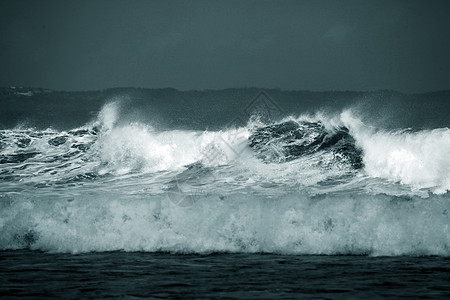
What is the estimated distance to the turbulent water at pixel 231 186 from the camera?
931 centimetres

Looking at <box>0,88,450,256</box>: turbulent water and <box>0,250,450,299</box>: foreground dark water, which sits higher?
<box>0,88,450,256</box>: turbulent water

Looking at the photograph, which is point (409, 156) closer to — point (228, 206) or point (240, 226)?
point (228, 206)

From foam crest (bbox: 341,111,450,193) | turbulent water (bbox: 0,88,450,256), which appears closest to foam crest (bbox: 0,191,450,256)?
turbulent water (bbox: 0,88,450,256)

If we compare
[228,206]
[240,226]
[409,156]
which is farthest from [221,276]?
[409,156]

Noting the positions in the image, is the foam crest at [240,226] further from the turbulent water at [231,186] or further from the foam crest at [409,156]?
the foam crest at [409,156]

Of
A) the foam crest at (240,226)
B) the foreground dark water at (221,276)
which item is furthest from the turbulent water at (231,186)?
the foreground dark water at (221,276)

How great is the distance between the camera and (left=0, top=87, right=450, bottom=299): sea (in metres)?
6.79

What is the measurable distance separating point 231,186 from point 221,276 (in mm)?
8642

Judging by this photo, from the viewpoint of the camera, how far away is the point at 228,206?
10039 millimetres

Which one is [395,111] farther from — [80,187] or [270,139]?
[80,187]

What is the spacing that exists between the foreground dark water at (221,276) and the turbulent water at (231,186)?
741 millimetres

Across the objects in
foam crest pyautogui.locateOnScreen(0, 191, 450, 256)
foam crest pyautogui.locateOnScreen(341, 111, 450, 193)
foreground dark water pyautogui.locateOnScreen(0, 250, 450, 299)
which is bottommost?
foreground dark water pyautogui.locateOnScreen(0, 250, 450, 299)

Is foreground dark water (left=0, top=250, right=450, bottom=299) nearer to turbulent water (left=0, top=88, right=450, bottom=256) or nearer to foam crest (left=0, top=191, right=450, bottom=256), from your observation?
foam crest (left=0, top=191, right=450, bottom=256)

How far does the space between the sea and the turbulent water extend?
0.11 feet
